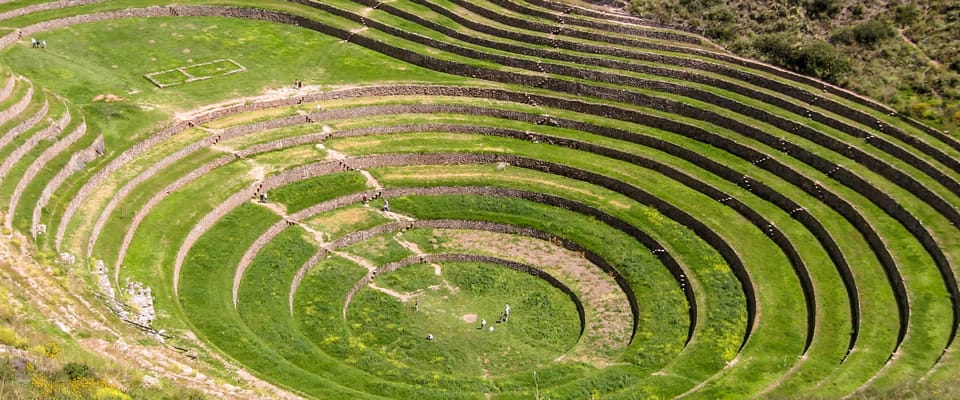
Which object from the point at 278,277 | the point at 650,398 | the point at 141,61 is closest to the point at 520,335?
the point at 650,398

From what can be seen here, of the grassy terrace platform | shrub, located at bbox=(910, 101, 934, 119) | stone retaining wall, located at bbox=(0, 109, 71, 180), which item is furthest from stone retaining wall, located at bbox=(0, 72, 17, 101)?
shrub, located at bbox=(910, 101, 934, 119)

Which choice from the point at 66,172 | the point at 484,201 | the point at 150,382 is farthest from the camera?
the point at 484,201

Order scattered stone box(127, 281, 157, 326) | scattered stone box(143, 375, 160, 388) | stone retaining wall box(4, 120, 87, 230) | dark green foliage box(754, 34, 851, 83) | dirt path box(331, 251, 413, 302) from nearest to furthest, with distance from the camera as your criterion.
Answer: scattered stone box(143, 375, 160, 388), scattered stone box(127, 281, 157, 326), stone retaining wall box(4, 120, 87, 230), dirt path box(331, 251, 413, 302), dark green foliage box(754, 34, 851, 83)

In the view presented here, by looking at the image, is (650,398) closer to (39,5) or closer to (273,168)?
(273,168)

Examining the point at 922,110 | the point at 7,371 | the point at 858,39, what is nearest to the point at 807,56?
the point at 858,39

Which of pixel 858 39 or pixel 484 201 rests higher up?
pixel 858 39

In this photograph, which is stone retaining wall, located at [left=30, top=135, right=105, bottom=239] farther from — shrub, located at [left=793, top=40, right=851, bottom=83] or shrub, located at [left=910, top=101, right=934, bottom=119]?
shrub, located at [left=910, top=101, right=934, bottom=119]

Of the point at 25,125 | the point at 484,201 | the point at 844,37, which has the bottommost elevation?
the point at 484,201

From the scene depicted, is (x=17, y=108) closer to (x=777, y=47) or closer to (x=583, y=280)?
(x=583, y=280)
